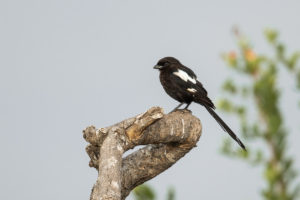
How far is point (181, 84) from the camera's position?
26.7 ft

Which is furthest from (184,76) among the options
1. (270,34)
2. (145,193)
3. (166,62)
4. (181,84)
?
(270,34)

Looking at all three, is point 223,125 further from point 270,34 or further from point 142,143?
point 270,34

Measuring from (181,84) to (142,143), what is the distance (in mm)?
1720

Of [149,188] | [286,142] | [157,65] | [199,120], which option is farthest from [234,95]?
[199,120]

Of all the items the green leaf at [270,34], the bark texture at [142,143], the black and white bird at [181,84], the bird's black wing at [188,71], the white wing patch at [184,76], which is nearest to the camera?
the bark texture at [142,143]

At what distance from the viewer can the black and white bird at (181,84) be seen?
314 inches

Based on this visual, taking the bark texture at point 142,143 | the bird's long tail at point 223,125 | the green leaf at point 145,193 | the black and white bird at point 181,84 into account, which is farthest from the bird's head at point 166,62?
the green leaf at point 145,193

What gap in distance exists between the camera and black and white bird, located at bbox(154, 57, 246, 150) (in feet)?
26.2

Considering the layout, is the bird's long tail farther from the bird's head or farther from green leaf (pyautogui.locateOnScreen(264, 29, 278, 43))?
green leaf (pyautogui.locateOnScreen(264, 29, 278, 43))

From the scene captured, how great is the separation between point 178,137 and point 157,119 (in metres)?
0.44

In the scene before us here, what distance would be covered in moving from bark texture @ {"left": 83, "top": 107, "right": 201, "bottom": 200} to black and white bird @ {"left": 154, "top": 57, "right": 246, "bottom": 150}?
88cm

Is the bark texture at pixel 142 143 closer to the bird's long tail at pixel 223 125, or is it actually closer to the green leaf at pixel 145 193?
the bird's long tail at pixel 223 125

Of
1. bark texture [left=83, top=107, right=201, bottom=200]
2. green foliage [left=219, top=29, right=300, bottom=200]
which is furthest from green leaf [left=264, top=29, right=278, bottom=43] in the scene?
bark texture [left=83, top=107, right=201, bottom=200]

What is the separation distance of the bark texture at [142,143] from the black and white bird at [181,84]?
2.87 feet
